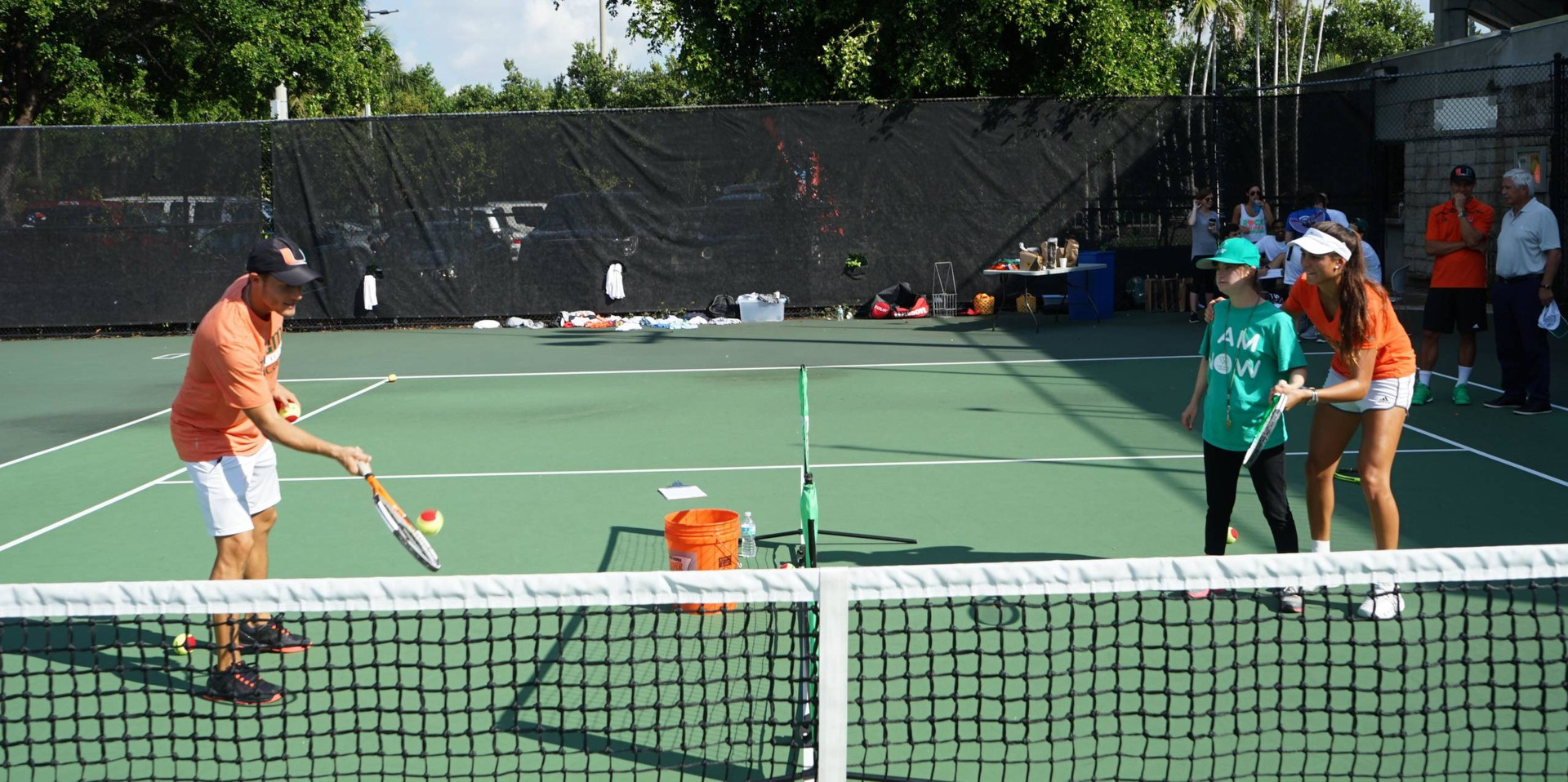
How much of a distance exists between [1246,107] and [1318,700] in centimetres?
1460

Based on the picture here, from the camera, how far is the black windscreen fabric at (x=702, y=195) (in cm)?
1745

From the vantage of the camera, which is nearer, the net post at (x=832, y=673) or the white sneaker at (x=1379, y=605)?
the net post at (x=832, y=673)

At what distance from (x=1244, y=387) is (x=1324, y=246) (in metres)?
0.63

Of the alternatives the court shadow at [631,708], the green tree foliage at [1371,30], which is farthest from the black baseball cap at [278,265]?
the green tree foliage at [1371,30]

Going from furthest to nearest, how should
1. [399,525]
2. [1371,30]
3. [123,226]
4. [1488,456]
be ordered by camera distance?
[1371,30] < [123,226] < [1488,456] < [399,525]

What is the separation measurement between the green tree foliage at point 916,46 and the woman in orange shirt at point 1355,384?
42.6 feet

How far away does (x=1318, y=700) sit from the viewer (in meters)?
4.54

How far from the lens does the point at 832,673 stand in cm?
312

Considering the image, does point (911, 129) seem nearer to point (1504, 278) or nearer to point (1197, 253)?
point (1197, 253)

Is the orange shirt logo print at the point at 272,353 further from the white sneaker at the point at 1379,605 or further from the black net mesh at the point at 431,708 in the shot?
the white sneaker at the point at 1379,605

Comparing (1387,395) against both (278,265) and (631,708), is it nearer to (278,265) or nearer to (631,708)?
(631,708)

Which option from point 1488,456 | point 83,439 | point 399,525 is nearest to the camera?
point 399,525

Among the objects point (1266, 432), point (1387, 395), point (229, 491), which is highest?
point (1387, 395)

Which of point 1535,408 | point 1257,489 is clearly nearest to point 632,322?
point 1535,408
